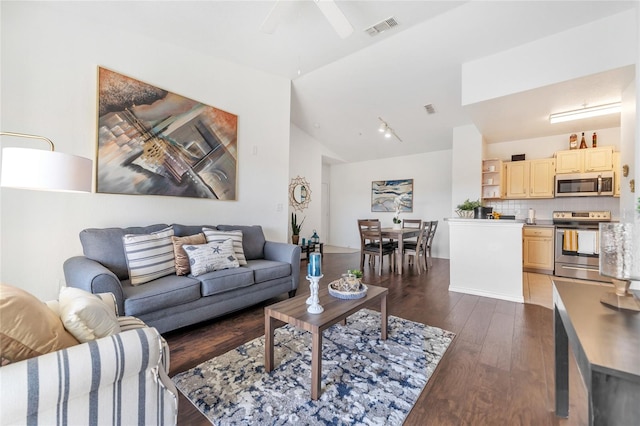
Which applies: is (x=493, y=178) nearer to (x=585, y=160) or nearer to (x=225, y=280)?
(x=585, y=160)

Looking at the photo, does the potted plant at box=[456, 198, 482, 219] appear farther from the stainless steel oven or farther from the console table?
the console table

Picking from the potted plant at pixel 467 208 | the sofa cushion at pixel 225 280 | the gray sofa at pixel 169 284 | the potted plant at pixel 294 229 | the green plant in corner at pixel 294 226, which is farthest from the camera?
the green plant in corner at pixel 294 226

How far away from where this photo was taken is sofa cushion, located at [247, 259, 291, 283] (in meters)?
2.73

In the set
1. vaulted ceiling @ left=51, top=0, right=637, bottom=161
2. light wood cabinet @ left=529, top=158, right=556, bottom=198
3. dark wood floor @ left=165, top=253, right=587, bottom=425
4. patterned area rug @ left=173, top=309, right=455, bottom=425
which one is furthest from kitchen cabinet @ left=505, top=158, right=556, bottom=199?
patterned area rug @ left=173, top=309, right=455, bottom=425

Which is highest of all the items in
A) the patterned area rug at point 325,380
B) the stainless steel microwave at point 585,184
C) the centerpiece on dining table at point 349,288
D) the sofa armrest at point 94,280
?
the stainless steel microwave at point 585,184

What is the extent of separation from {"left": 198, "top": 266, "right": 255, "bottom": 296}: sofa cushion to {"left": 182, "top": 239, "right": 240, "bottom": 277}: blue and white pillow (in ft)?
0.19

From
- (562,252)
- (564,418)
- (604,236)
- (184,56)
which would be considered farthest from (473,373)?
(184,56)

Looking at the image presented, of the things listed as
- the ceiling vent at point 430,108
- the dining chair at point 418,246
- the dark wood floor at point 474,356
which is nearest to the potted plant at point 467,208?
the dining chair at point 418,246

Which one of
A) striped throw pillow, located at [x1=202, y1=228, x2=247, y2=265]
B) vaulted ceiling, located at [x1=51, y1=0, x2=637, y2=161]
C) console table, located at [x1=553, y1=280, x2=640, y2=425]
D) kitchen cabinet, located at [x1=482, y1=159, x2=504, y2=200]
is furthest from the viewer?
kitchen cabinet, located at [x1=482, y1=159, x2=504, y2=200]

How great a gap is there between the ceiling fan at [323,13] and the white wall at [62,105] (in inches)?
52.7

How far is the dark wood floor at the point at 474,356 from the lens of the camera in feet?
4.61

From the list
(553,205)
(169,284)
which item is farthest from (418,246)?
(169,284)

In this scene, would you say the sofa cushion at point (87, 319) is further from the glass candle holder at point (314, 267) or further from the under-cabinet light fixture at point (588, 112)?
the under-cabinet light fixture at point (588, 112)

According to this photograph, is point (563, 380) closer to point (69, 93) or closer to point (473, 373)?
point (473, 373)
